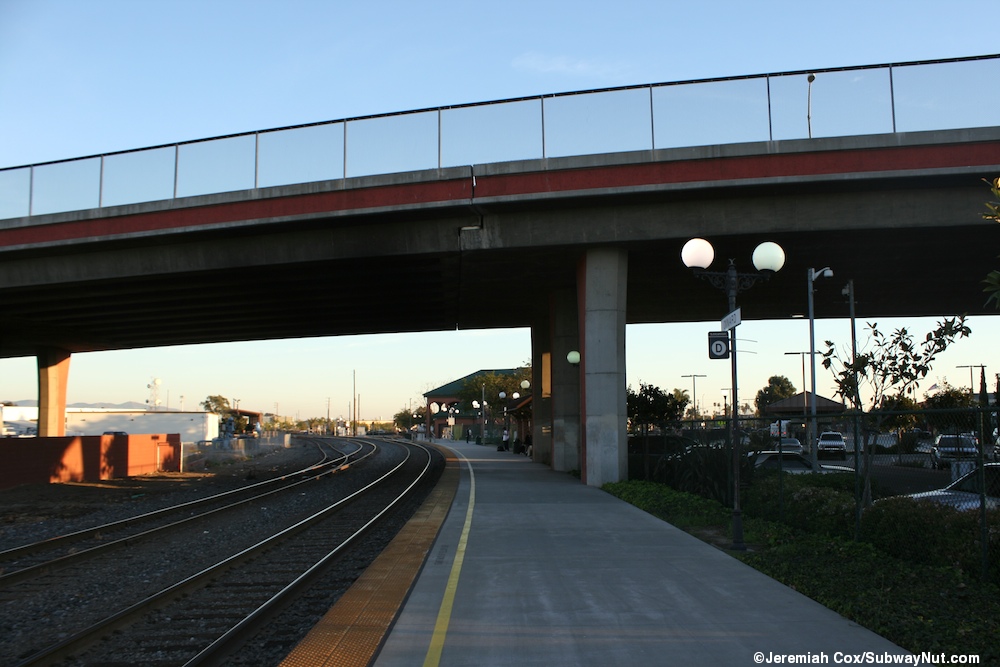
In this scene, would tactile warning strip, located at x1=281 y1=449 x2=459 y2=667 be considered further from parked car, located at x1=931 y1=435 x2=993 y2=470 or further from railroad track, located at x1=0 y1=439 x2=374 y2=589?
parked car, located at x1=931 y1=435 x2=993 y2=470

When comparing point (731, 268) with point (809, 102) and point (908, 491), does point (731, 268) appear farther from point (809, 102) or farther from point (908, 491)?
point (809, 102)

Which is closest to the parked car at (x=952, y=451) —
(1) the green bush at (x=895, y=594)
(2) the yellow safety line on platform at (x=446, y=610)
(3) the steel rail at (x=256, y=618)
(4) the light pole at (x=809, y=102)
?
(1) the green bush at (x=895, y=594)

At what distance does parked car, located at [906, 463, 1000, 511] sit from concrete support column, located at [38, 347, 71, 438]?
43.6 m

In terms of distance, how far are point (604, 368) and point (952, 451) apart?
1396cm

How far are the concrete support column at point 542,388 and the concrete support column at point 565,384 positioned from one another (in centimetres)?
557

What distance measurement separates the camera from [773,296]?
33000 mm

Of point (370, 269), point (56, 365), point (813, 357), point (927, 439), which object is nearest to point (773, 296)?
point (813, 357)

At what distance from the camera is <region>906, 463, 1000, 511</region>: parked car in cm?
925

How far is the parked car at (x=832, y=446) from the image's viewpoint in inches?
1572

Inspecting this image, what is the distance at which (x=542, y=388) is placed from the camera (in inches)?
1551

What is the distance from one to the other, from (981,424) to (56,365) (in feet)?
150

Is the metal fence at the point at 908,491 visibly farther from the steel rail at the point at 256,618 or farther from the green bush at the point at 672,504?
the steel rail at the point at 256,618


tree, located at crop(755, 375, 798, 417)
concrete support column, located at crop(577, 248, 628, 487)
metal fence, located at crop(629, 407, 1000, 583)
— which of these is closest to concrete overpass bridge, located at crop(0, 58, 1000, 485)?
concrete support column, located at crop(577, 248, 628, 487)

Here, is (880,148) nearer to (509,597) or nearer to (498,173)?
(498,173)
